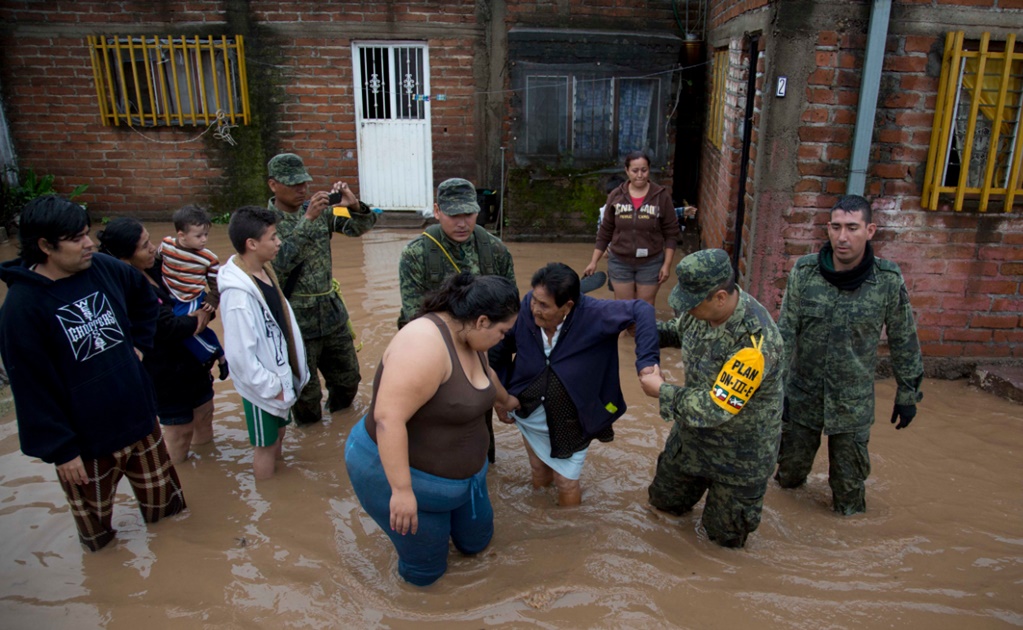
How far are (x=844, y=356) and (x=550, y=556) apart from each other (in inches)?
69.8

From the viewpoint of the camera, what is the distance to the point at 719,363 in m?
3.12

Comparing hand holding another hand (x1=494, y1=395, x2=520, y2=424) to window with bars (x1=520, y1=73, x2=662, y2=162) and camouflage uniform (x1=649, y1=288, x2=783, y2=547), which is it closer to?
camouflage uniform (x1=649, y1=288, x2=783, y2=547)

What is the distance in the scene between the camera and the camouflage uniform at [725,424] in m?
3.05

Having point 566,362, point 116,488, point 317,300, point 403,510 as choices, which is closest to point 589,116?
point 317,300

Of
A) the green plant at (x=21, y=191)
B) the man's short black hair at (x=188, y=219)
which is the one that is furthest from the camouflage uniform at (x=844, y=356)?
the green plant at (x=21, y=191)

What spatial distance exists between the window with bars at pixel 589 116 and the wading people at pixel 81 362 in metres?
6.32

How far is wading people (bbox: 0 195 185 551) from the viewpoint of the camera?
2.94 m

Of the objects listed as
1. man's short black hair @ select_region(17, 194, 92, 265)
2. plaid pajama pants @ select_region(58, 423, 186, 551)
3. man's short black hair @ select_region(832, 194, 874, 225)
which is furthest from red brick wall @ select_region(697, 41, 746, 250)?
man's short black hair @ select_region(17, 194, 92, 265)

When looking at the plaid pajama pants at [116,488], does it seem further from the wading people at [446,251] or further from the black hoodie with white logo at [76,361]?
the wading people at [446,251]

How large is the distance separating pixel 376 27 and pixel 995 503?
8522 mm

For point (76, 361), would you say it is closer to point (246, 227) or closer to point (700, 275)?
point (246, 227)

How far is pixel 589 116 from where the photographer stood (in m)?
9.03

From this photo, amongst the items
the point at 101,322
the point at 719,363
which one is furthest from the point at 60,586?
the point at 719,363

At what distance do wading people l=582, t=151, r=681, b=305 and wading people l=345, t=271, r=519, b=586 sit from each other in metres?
3.05
